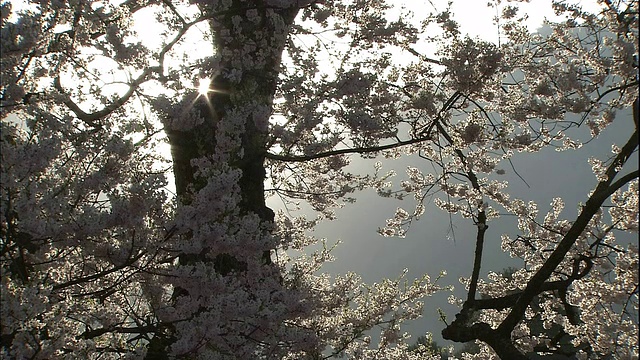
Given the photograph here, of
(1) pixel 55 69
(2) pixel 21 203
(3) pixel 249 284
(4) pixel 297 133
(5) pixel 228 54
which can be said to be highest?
(5) pixel 228 54

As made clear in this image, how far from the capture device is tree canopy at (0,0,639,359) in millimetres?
2992

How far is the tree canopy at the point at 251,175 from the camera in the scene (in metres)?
2.99

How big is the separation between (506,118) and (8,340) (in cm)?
559

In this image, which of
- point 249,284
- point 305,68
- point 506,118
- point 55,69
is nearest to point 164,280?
point 249,284

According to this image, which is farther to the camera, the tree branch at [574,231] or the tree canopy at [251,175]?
the tree branch at [574,231]

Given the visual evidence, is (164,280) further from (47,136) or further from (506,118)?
(506,118)

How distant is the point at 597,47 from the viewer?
5.10 metres

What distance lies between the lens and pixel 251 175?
5.18 metres

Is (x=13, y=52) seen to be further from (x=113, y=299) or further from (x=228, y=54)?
(x=113, y=299)

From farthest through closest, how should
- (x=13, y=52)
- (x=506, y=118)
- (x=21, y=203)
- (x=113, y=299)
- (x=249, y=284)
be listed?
1. (x=506, y=118)
2. (x=113, y=299)
3. (x=249, y=284)
4. (x=13, y=52)
5. (x=21, y=203)

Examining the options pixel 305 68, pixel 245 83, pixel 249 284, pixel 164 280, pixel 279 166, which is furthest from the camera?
pixel 279 166

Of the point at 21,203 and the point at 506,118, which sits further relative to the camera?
the point at 506,118

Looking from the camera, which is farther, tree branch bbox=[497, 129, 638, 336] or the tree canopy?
tree branch bbox=[497, 129, 638, 336]

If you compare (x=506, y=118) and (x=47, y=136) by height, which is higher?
(x=506, y=118)
